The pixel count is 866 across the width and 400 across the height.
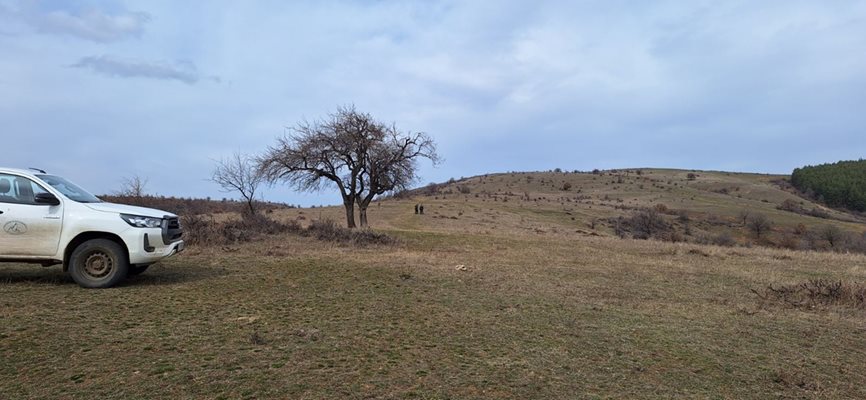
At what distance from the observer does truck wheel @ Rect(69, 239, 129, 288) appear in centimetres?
813

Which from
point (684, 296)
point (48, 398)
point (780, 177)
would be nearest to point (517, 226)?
point (684, 296)

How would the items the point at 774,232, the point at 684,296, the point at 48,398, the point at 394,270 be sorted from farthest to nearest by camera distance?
the point at 774,232 < the point at 394,270 < the point at 684,296 < the point at 48,398

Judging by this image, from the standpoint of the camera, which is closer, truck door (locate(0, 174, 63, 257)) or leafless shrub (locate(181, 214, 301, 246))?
truck door (locate(0, 174, 63, 257))

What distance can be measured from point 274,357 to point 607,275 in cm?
943

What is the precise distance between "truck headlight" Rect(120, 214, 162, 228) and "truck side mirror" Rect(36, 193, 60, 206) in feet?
2.91

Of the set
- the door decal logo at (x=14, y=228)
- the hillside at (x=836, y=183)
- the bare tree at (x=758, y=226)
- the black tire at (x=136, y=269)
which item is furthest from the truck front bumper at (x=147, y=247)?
the hillside at (x=836, y=183)

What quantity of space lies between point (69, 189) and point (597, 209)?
182ft

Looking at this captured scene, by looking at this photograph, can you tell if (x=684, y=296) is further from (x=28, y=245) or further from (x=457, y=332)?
(x=28, y=245)

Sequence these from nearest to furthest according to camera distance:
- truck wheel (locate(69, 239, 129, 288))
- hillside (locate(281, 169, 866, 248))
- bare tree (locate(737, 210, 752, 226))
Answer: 1. truck wheel (locate(69, 239, 129, 288))
2. hillside (locate(281, 169, 866, 248))
3. bare tree (locate(737, 210, 752, 226))

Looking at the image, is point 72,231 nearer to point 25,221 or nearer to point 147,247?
point 25,221

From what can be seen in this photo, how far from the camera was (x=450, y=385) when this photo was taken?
477 centimetres

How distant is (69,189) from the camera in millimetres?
8492

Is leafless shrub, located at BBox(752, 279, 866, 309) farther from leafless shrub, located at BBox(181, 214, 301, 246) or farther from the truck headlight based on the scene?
leafless shrub, located at BBox(181, 214, 301, 246)

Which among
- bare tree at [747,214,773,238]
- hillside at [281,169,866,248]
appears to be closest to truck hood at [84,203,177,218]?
hillside at [281,169,866,248]
